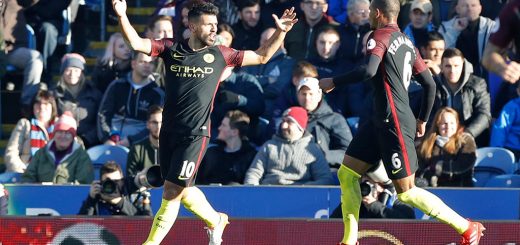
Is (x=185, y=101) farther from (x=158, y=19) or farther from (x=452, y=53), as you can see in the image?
(x=158, y=19)

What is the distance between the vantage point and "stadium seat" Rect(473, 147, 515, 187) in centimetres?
1310

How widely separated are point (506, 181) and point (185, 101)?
3898mm

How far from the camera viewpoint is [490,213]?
486 inches

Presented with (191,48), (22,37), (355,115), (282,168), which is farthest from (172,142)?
(22,37)

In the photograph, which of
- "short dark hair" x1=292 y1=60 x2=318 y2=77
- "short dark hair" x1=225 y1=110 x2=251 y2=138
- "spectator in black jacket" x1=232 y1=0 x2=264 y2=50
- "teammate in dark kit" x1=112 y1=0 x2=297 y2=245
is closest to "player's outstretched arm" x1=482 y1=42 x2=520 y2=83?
"teammate in dark kit" x1=112 y1=0 x2=297 y2=245

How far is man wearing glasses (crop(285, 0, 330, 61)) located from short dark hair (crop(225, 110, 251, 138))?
1631 mm

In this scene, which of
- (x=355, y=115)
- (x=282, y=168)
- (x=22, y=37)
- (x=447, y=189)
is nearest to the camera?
(x=447, y=189)

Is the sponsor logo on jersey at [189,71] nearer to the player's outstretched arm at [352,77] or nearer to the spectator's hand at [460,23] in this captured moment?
the player's outstretched arm at [352,77]

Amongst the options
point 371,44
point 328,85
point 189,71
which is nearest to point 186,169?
point 189,71

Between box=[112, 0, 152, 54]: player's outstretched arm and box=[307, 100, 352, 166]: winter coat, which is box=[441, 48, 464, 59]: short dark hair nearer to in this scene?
box=[307, 100, 352, 166]: winter coat

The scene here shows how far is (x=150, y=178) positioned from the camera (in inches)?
468

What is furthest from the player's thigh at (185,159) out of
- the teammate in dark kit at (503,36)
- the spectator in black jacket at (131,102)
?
the spectator in black jacket at (131,102)

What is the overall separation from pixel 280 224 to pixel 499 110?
13.1 ft

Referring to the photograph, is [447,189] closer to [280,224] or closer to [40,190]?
[280,224]
